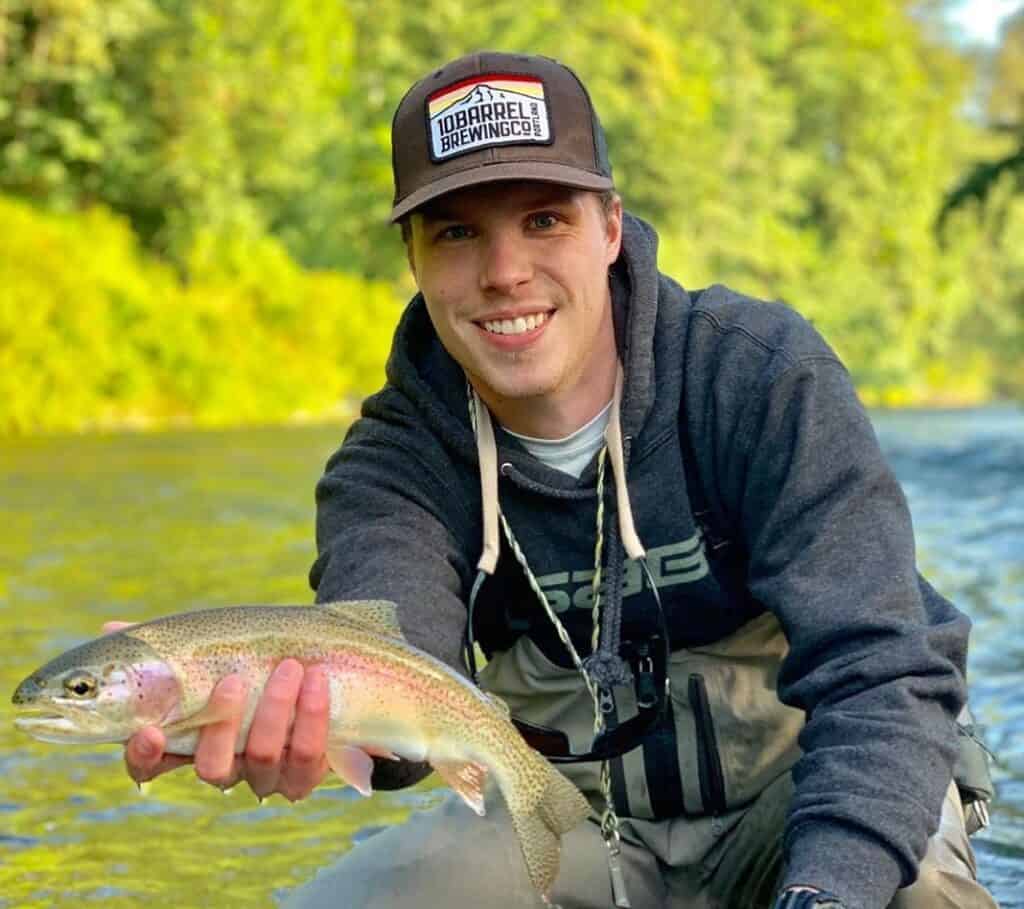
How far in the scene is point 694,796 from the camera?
134 inches

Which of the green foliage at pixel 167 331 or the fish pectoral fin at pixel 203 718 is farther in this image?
the green foliage at pixel 167 331

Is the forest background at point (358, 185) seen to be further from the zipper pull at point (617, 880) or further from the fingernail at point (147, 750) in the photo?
the fingernail at point (147, 750)

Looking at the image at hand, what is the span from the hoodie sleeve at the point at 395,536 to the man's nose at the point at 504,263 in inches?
16.4

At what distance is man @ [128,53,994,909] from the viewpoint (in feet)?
9.89

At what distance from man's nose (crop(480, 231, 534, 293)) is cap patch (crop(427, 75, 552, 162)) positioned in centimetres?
18

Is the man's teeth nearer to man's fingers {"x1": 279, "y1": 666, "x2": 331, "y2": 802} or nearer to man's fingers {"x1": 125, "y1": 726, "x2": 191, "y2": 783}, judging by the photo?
man's fingers {"x1": 279, "y1": 666, "x2": 331, "y2": 802}

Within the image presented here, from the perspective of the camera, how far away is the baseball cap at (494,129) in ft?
10.2

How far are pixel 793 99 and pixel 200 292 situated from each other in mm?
30599

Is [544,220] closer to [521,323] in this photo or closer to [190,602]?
[521,323]

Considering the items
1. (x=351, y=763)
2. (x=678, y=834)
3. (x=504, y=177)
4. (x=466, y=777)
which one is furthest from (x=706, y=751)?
(x=504, y=177)

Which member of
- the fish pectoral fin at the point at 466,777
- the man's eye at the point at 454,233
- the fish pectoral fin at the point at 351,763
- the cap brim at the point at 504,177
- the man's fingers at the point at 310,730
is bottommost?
the fish pectoral fin at the point at 466,777

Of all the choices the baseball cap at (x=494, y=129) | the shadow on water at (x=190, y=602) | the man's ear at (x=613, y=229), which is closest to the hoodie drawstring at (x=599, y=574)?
the man's ear at (x=613, y=229)

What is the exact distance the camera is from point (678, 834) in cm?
344

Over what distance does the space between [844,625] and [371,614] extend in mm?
789
